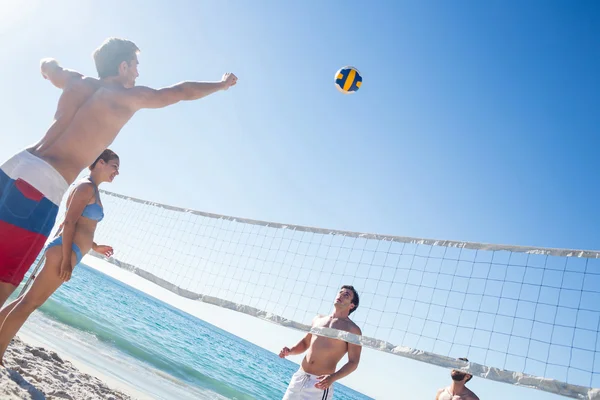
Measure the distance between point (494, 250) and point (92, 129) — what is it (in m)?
3.35

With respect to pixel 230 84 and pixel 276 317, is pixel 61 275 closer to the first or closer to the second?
pixel 230 84

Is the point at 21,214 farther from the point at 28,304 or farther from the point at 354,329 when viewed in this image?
the point at 354,329

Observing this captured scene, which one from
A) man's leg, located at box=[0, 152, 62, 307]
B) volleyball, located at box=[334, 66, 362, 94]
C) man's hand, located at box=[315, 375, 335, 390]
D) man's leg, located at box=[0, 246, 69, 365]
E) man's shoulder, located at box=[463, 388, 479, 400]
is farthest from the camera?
volleyball, located at box=[334, 66, 362, 94]

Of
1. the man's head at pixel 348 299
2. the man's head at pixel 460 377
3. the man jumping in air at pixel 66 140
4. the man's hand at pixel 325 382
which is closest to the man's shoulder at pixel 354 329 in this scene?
the man's head at pixel 348 299

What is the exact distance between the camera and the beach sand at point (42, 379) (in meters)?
2.56

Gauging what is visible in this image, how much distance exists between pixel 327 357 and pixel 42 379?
6.81 feet

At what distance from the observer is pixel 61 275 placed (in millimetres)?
2541

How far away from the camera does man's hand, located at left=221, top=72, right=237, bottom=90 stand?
2.33 meters

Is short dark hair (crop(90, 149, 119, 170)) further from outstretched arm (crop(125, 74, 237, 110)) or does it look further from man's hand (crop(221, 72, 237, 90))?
man's hand (crop(221, 72, 237, 90))

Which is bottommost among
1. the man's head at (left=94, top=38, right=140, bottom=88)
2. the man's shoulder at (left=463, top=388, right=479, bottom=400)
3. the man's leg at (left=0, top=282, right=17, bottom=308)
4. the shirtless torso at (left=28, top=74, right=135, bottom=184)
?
the man's leg at (left=0, top=282, right=17, bottom=308)

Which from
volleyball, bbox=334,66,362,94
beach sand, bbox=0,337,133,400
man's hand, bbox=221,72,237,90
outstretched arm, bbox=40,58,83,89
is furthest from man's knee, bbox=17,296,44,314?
volleyball, bbox=334,66,362,94

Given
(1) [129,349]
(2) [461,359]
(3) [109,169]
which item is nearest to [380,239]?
(2) [461,359]

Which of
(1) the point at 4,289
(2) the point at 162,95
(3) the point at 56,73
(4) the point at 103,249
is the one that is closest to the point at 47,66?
(3) the point at 56,73

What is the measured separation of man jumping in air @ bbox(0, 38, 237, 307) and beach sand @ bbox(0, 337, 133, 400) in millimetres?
956
